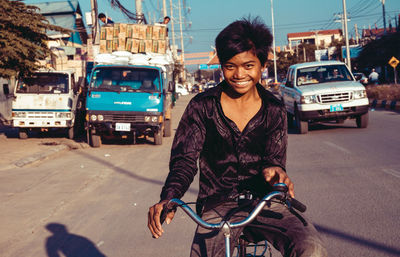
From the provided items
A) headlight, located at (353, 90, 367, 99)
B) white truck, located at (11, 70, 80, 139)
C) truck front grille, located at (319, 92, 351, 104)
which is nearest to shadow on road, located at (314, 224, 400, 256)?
truck front grille, located at (319, 92, 351, 104)

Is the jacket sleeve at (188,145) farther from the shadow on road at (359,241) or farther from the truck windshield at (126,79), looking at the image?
the truck windshield at (126,79)

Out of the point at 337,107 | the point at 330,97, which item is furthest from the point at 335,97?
the point at 337,107

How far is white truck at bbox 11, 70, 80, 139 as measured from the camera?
53.0 feet

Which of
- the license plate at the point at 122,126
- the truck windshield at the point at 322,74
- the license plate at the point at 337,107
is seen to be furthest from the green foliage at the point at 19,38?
the license plate at the point at 337,107

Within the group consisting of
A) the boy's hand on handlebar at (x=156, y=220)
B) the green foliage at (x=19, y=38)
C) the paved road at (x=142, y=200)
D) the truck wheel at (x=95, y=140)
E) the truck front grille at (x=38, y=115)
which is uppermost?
the green foliage at (x=19, y=38)

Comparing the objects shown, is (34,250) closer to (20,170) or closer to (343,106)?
(20,170)

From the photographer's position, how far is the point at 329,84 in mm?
14609

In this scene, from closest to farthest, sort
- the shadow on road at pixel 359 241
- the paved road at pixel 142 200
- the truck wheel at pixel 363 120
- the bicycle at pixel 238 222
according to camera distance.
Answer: the bicycle at pixel 238 222, the shadow on road at pixel 359 241, the paved road at pixel 142 200, the truck wheel at pixel 363 120

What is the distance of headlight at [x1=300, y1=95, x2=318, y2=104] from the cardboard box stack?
18.1 ft

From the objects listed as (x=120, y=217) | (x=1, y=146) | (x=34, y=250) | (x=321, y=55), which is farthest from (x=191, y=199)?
(x=321, y=55)

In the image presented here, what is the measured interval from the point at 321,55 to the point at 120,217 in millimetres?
74565

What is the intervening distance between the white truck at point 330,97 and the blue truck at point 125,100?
3888 millimetres

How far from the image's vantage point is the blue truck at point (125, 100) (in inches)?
548

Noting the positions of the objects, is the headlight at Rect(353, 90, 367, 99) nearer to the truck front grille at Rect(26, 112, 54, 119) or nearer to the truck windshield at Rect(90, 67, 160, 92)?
the truck windshield at Rect(90, 67, 160, 92)
